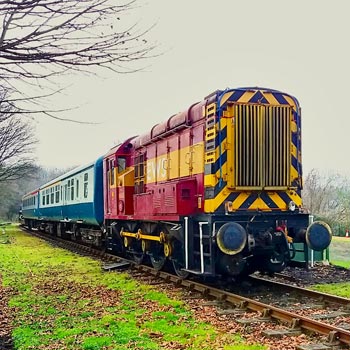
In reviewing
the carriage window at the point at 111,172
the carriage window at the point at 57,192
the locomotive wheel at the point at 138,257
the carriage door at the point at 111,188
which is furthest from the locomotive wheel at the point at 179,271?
the carriage window at the point at 57,192

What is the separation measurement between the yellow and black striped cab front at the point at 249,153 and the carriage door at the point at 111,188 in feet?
19.5

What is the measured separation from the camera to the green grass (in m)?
6.59

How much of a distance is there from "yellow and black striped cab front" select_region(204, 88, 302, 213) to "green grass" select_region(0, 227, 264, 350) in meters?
2.42

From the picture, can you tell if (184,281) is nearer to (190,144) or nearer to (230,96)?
(190,144)

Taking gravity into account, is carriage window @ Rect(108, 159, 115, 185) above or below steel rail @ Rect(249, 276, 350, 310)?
above

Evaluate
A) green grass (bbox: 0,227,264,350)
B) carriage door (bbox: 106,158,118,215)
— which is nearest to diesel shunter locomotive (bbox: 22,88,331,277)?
green grass (bbox: 0,227,264,350)

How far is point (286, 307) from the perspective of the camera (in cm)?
845

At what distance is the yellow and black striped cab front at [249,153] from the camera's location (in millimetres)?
9914

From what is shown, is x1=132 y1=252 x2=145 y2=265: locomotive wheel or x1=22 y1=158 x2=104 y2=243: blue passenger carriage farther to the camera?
x1=22 y1=158 x2=104 y2=243: blue passenger carriage

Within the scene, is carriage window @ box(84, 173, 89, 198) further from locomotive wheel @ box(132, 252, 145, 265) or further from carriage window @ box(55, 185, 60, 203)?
carriage window @ box(55, 185, 60, 203)

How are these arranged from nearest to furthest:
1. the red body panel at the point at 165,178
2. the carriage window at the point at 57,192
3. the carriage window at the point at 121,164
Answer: the red body panel at the point at 165,178, the carriage window at the point at 121,164, the carriage window at the point at 57,192

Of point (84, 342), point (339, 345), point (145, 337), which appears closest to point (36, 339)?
point (84, 342)

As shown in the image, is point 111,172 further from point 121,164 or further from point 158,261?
point 158,261

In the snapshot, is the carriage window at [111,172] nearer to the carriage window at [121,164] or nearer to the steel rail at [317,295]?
the carriage window at [121,164]
